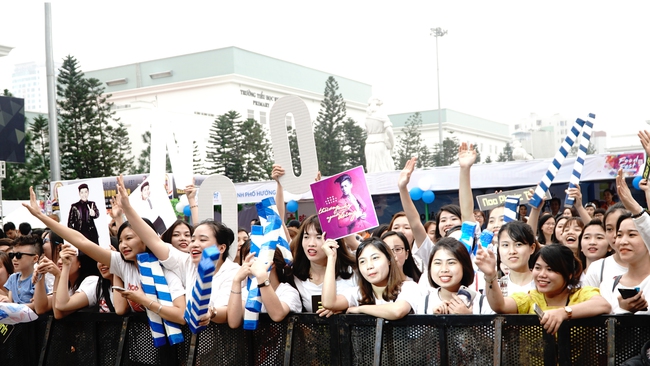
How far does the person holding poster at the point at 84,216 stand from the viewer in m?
5.25

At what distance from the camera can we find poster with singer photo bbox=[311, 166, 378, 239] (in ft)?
15.4

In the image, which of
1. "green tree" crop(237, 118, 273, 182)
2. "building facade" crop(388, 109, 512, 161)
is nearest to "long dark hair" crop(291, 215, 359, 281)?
"green tree" crop(237, 118, 273, 182)

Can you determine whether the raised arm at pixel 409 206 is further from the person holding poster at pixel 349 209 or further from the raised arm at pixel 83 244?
the raised arm at pixel 83 244

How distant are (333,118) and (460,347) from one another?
3682cm

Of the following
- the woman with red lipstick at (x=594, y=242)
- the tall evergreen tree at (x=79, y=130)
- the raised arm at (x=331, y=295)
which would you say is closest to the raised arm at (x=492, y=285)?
the raised arm at (x=331, y=295)

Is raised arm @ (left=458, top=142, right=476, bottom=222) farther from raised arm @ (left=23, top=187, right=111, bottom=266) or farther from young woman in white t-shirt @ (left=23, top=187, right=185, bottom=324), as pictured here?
raised arm @ (left=23, top=187, right=111, bottom=266)

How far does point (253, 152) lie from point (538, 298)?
3314cm

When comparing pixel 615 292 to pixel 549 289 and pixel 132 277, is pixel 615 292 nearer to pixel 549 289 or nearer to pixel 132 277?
pixel 549 289

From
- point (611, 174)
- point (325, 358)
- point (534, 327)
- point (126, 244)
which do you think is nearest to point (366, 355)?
point (325, 358)

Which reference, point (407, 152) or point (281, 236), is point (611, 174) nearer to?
point (281, 236)

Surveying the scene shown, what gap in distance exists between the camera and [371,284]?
13.6 ft

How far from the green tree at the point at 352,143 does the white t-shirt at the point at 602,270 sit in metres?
37.2

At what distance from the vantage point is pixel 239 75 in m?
61.0

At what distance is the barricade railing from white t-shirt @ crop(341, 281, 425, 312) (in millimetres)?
229
